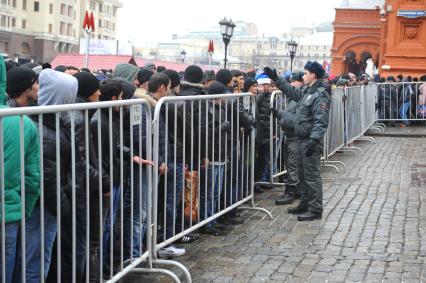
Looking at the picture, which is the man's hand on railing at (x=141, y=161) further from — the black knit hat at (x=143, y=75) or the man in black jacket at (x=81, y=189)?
the black knit hat at (x=143, y=75)

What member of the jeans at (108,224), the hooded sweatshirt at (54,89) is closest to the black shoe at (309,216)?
the jeans at (108,224)

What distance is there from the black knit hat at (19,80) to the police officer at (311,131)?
14.4ft

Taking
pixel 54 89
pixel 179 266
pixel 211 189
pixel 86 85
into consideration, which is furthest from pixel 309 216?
pixel 54 89

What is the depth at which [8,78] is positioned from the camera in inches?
193

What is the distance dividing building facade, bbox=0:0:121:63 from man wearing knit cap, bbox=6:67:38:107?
279ft

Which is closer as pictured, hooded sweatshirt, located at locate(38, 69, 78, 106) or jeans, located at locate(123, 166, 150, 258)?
hooded sweatshirt, located at locate(38, 69, 78, 106)

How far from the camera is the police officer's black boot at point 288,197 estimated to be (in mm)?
9539

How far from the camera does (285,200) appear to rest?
9.58 m

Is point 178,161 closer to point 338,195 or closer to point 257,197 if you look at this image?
point 257,197

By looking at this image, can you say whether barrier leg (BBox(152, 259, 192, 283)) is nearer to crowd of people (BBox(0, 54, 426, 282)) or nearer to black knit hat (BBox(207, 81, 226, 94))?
crowd of people (BBox(0, 54, 426, 282))

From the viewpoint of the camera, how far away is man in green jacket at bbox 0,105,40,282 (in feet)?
12.7

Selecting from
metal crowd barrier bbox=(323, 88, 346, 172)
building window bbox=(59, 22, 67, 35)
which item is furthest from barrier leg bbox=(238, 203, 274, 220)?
building window bbox=(59, 22, 67, 35)

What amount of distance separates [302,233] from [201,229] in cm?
115

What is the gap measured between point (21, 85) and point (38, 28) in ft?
317
